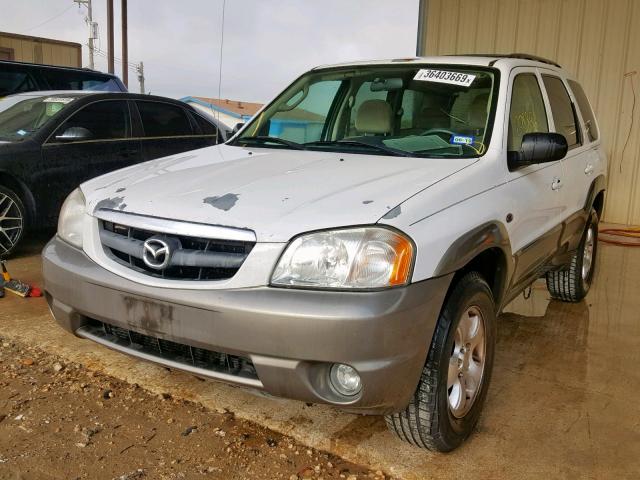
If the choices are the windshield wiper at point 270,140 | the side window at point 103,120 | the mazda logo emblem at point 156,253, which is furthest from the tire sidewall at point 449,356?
the side window at point 103,120

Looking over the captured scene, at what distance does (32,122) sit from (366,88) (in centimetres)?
353

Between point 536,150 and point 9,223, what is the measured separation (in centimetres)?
440

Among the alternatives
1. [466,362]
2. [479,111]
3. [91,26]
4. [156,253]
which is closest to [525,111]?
[479,111]

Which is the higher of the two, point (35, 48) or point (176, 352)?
point (35, 48)

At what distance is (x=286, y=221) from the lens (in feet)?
7.28

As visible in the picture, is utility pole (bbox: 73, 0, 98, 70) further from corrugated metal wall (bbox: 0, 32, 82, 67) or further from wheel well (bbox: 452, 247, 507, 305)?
wheel well (bbox: 452, 247, 507, 305)

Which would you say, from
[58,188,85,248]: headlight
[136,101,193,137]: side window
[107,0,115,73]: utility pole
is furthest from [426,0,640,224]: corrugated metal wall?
[107,0,115,73]: utility pole

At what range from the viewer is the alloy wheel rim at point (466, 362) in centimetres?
252

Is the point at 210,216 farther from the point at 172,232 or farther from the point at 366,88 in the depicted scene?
the point at 366,88

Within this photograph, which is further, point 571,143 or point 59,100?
point 59,100

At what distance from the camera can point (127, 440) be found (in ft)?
8.54

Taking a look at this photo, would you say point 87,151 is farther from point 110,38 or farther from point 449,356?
point 110,38

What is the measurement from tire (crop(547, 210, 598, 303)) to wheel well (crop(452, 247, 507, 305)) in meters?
1.83

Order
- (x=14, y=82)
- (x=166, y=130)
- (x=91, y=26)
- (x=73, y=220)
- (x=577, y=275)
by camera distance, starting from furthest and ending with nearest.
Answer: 1. (x=91, y=26)
2. (x=14, y=82)
3. (x=166, y=130)
4. (x=577, y=275)
5. (x=73, y=220)
